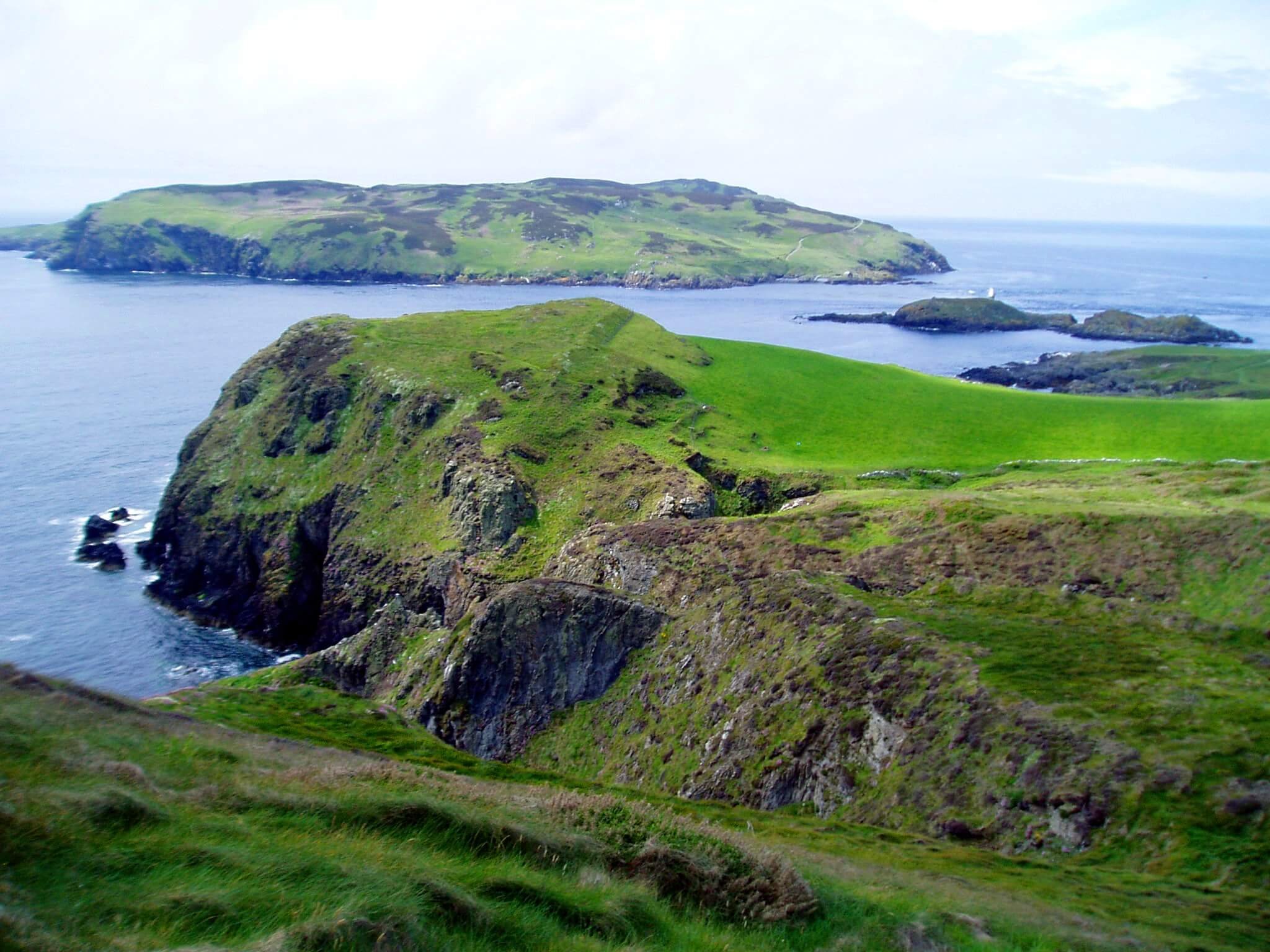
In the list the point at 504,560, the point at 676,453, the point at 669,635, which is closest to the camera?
the point at 669,635

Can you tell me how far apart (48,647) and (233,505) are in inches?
759

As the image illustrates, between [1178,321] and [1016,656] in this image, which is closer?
[1016,656]

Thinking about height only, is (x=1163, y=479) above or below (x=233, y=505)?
above

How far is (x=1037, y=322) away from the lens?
185750 millimetres

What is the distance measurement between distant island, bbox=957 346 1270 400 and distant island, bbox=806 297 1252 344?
1026 inches

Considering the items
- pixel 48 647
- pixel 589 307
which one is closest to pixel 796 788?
pixel 48 647

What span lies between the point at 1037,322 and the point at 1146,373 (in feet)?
207

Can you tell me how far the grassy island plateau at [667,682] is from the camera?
43.7 ft

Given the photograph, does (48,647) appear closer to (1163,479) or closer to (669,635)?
(669,635)

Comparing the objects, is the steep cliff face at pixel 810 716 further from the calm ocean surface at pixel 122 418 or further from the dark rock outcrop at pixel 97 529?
the dark rock outcrop at pixel 97 529

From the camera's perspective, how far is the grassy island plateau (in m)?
13.3

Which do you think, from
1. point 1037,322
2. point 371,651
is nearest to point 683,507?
point 371,651

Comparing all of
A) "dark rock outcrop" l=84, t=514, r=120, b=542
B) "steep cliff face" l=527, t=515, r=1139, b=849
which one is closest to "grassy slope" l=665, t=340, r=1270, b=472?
"steep cliff face" l=527, t=515, r=1139, b=849

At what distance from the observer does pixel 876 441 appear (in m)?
72.7
